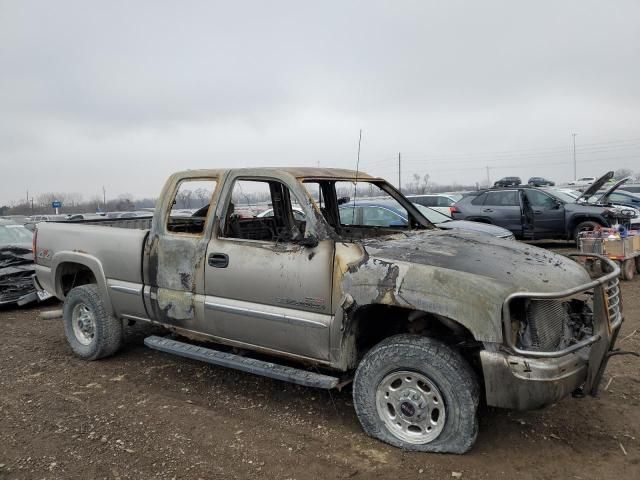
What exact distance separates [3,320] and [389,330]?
6111 mm

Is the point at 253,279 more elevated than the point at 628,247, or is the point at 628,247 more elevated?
the point at 253,279

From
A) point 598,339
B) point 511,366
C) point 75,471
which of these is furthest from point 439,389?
point 75,471

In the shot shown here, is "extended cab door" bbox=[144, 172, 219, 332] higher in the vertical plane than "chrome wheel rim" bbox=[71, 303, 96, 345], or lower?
higher

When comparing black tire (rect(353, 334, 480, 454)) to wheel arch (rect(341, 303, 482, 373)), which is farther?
wheel arch (rect(341, 303, 482, 373))

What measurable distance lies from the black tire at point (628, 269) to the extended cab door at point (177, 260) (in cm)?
746

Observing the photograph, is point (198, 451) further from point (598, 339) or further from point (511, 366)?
point (598, 339)

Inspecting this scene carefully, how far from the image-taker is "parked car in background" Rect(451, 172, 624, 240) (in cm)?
1244

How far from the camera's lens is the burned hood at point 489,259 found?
10.4 ft

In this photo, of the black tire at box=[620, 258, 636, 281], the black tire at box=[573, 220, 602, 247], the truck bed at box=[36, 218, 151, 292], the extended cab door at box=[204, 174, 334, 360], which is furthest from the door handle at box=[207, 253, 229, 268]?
the black tire at box=[573, 220, 602, 247]

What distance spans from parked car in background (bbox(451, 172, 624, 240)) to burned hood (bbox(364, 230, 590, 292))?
31.1ft

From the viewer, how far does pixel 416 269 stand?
328 centimetres

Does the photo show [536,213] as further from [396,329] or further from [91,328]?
[91,328]

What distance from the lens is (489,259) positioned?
11.4 feet

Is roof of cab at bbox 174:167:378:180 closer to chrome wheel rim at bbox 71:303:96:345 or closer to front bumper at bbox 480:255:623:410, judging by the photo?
chrome wheel rim at bbox 71:303:96:345
